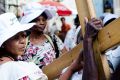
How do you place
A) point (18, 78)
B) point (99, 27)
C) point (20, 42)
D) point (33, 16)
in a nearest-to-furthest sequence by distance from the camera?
1. point (99, 27)
2. point (18, 78)
3. point (20, 42)
4. point (33, 16)

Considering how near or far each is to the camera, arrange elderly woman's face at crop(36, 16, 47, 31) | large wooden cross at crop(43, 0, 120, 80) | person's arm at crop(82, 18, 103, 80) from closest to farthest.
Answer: large wooden cross at crop(43, 0, 120, 80) → person's arm at crop(82, 18, 103, 80) → elderly woman's face at crop(36, 16, 47, 31)

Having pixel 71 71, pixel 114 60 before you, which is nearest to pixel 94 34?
pixel 114 60

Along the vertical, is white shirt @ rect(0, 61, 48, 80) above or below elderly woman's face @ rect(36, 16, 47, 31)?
below

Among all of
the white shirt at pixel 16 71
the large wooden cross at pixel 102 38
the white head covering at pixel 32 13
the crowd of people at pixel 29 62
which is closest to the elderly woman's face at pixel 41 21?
the white head covering at pixel 32 13

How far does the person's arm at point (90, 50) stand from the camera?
241cm

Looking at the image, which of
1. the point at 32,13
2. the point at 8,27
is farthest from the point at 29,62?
the point at 32,13

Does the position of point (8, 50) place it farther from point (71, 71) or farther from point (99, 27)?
point (99, 27)

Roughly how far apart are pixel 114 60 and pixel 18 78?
2.21 feet

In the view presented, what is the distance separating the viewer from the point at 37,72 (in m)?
2.88

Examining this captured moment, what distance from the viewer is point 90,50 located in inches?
96.0

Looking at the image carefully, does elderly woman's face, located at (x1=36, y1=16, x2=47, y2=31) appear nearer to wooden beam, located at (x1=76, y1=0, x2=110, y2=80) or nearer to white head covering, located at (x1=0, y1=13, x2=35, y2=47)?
white head covering, located at (x1=0, y1=13, x2=35, y2=47)

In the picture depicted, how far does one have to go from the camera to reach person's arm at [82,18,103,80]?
2.41 meters

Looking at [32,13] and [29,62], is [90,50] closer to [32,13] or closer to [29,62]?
[29,62]

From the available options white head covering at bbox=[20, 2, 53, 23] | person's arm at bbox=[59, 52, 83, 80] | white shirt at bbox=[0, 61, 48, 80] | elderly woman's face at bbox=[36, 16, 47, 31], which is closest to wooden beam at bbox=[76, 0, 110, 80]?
person's arm at bbox=[59, 52, 83, 80]
